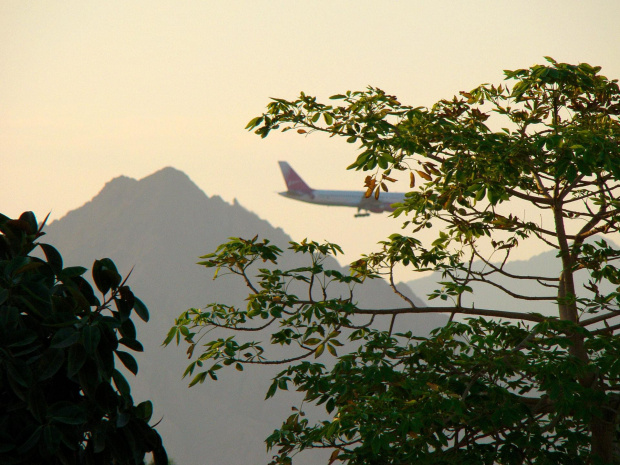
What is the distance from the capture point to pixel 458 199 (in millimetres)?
9375

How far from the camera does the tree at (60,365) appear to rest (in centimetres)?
445

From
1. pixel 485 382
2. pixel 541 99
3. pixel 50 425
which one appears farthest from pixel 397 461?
pixel 541 99

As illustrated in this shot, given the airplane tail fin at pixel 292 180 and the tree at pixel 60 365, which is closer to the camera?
the tree at pixel 60 365

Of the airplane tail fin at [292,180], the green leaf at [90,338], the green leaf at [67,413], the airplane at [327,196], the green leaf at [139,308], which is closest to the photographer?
the green leaf at [90,338]

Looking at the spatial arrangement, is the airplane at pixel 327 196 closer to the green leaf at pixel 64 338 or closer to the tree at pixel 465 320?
the tree at pixel 465 320

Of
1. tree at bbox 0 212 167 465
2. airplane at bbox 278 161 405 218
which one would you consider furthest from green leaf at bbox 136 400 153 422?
airplane at bbox 278 161 405 218

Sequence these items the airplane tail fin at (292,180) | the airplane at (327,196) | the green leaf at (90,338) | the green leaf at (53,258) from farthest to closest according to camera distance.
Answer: the airplane tail fin at (292,180) → the airplane at (327,196) → the green leaf at (53,258) → the green leaf at (90,338)

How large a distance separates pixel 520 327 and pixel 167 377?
175 meters

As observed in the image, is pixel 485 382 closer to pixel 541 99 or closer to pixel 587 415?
pixel 587 415

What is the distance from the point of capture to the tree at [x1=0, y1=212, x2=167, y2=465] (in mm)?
4445

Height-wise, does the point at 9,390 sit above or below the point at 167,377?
below

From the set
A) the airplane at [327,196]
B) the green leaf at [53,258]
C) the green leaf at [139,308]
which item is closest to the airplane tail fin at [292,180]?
the airplane at [327,196]

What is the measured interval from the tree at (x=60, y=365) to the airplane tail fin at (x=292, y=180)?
70.5m

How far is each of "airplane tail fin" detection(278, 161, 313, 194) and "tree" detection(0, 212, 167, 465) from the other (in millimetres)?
70550
